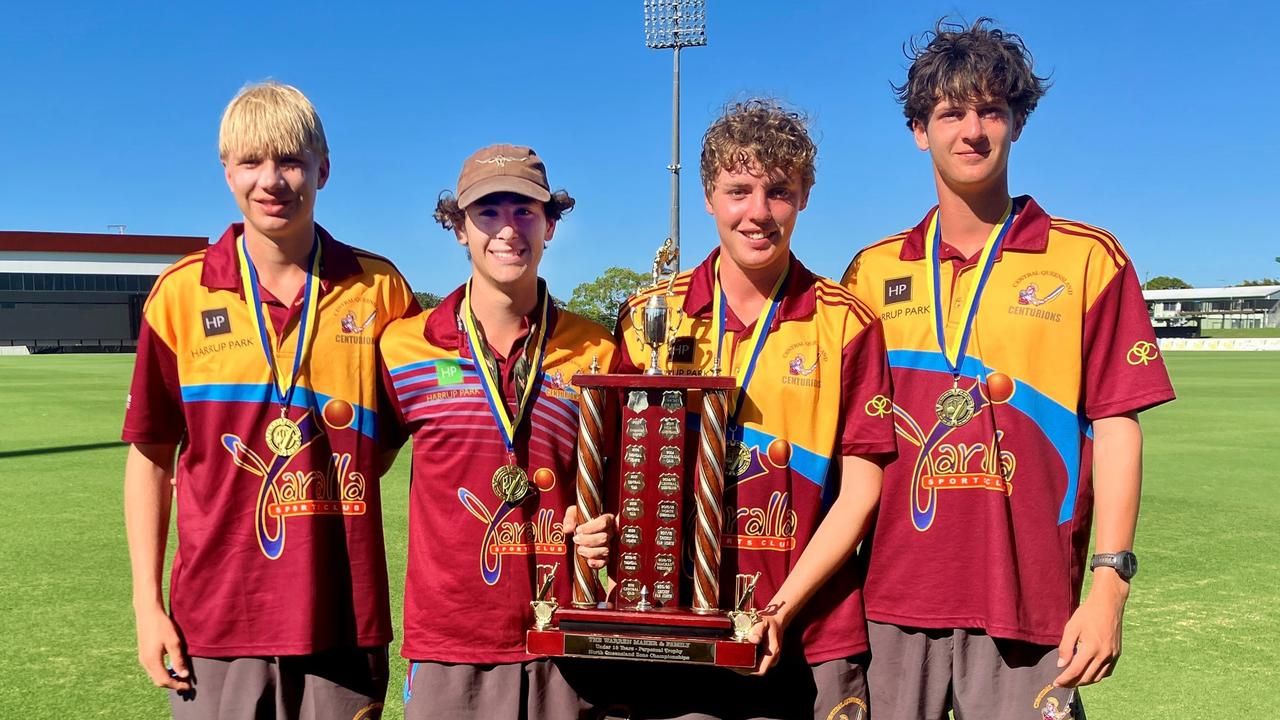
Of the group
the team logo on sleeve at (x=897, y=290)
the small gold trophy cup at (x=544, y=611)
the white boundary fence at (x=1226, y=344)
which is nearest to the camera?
the small gold trophy cup at (x=544, y=611)

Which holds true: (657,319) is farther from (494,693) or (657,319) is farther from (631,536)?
(494,693)

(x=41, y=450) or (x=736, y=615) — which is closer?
(x=736, y=615)

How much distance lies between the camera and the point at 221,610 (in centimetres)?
291

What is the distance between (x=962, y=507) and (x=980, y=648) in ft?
1.38

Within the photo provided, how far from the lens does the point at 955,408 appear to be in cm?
290

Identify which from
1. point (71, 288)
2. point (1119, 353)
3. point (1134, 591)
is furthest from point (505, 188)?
point (71, 288)

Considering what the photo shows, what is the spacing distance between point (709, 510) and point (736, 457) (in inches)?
8.2

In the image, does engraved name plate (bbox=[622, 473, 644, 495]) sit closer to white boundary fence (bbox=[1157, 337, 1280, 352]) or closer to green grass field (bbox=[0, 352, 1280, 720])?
green grass field (bbox=[0, 352, 1280, 720])

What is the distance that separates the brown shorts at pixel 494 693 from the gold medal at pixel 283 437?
749 mm

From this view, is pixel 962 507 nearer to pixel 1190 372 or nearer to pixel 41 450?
pixel 41 450

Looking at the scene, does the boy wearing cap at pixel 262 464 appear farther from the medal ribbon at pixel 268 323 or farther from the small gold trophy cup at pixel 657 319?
the small gold trophy cup at pixel 657 319

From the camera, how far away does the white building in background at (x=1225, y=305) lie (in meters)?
85.8

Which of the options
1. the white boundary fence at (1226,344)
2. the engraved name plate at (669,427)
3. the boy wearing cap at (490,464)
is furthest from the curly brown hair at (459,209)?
the white boundary fence at (1226,344)

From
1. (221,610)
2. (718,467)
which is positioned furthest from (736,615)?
(221,610)
